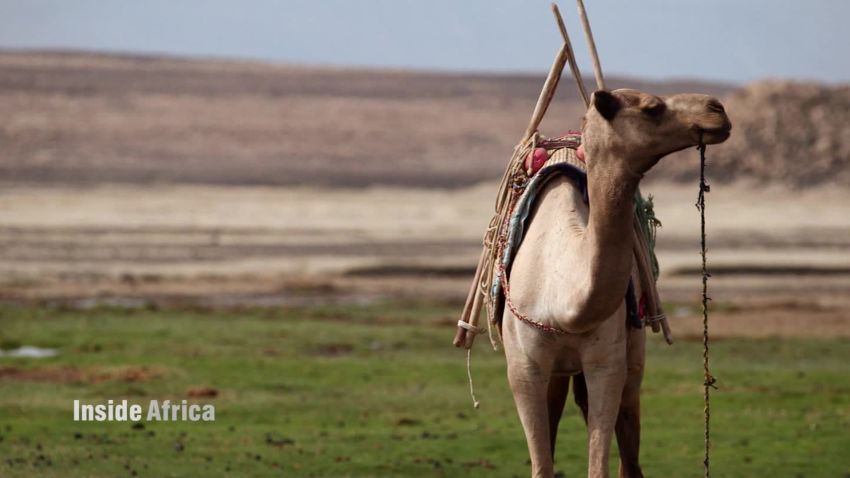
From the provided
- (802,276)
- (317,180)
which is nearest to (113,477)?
(802,276)

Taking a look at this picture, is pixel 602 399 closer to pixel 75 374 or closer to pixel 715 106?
pixel 715 106

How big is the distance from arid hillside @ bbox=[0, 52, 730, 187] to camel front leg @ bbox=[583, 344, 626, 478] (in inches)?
2267

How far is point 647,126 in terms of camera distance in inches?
298

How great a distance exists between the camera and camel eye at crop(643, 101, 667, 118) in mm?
7516

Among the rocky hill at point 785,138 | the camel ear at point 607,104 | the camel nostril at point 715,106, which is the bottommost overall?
the camel nostril at point 715,106

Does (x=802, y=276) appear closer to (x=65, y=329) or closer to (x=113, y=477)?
(x=65, y=329)

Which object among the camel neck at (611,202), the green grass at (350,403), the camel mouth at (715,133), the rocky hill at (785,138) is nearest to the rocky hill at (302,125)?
the rocky hill at (785,138)

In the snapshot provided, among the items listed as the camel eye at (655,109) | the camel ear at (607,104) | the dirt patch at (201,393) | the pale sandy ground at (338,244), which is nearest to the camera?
the camel eye at (655,109)

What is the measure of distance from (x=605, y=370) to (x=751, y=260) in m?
32.2

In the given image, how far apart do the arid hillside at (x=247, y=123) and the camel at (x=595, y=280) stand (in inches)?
2244

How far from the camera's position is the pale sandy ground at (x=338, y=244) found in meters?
33.5

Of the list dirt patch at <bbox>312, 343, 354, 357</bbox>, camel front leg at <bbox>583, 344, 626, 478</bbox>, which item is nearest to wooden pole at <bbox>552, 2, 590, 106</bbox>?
camel front leg at <bbox>583, 344, 626, 478</bbox>

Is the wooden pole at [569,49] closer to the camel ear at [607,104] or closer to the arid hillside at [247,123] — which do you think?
the camel ear at [607,104]

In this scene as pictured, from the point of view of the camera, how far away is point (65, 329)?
25250 millimetres
